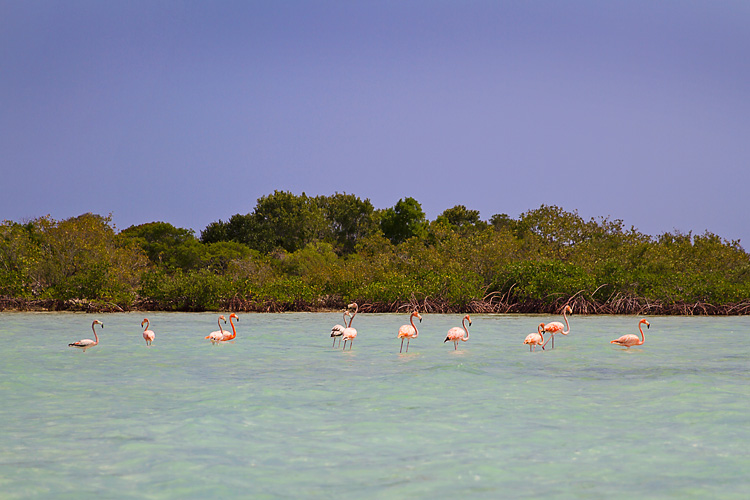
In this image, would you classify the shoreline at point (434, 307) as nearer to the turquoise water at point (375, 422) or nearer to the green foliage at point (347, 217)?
the turquoise water at point (375, 422)

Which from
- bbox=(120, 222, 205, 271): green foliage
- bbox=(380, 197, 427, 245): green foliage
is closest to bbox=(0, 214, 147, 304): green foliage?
bbox=(120, 222, 205, 271): green foliage

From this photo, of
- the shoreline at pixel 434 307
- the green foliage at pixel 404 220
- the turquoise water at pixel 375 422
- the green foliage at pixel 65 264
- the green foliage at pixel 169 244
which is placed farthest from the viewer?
the green foliage at pixel 404 220

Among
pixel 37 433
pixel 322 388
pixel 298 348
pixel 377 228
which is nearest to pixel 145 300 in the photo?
pixel 298 348

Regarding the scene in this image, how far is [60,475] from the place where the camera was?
6.39m

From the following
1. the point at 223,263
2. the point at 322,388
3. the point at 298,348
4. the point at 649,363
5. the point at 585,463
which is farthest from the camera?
the point at 223,263

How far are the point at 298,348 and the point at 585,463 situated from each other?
9.83 metres

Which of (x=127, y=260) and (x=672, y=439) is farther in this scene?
(x=127, y=260)

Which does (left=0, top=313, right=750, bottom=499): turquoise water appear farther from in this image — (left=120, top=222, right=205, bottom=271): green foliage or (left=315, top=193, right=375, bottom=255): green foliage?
(left=315, top=193, right=375, bottom=255): green foliage

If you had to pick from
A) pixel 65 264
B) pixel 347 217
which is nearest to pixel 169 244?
pixel 347 217

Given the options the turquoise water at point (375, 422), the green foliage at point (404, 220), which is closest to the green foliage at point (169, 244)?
the green foliage at point (404, 220)

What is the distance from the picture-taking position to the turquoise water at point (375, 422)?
621 cm

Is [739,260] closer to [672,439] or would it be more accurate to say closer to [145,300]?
[145,300]

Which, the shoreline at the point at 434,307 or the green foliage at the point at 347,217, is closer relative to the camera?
the shoreline at the point at 434,307

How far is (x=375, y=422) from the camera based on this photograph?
8.44 meters
